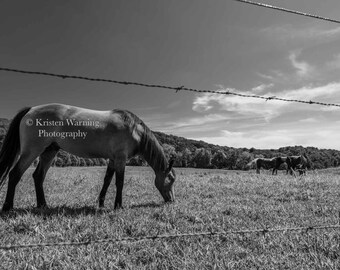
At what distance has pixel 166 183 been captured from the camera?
7.38 m

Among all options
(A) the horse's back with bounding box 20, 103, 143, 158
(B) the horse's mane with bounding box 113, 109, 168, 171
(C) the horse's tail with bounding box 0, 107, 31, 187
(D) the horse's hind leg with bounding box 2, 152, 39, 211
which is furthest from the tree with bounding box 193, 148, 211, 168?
(D) the horse's hind leg with bounding box 2, 152, 39, 211

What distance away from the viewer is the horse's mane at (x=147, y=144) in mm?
6641

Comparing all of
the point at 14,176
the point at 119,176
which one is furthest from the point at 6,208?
the point at 119,176

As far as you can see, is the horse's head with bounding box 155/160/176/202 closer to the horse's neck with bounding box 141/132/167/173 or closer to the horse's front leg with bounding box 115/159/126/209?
the horse's neck with bounding box 141/132/167/173

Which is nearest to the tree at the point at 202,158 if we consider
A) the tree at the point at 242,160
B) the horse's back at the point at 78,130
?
the tree at the point at 242,160

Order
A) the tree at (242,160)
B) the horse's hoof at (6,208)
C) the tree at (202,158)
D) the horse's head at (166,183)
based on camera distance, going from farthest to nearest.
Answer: the tree at (242,160) < the tree at (202,158) < the horse's head at (166,183) < the horse's hoof at (6,208)

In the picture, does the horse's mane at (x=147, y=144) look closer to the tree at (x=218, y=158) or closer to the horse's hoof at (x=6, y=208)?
the horse's hoof at (x=6, y=208)

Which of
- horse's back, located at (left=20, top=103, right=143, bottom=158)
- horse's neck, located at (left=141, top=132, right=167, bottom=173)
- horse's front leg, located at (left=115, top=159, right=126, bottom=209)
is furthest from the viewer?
horse's neck, located at (left=141, top=132, right=167, bottom=173)

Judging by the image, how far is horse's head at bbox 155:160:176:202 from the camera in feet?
24.0

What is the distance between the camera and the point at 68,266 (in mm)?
2762

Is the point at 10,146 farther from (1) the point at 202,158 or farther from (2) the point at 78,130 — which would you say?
(1) the point at 202,158

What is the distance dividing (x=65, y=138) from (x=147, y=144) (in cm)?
212

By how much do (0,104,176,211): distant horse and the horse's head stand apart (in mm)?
1194

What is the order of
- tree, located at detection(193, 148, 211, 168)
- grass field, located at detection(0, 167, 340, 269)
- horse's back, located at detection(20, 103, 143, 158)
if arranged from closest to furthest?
grass field, located at detection(0, 167, 340, 269) → horse's back, located at detection(20, 103, 143, 158) → tree, located at detection(193, 148, 211, 168)
